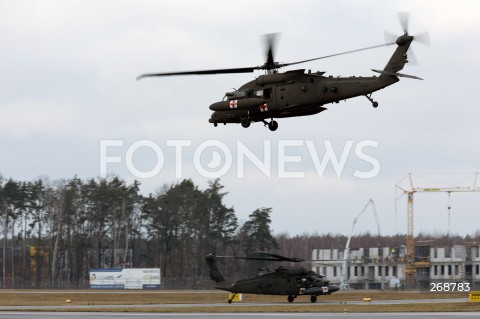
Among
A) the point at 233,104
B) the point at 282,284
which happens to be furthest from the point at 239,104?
the point at 282,284

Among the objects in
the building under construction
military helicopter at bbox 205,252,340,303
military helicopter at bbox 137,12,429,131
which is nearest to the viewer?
military helicopter at bbox 137,12,429,131

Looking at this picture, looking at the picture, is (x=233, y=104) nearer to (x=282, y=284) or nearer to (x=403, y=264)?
(x=282, y=284)

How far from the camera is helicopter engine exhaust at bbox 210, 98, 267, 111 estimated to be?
52.5 metres

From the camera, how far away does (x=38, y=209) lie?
591ft

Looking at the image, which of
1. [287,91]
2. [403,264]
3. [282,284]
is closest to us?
[287,91]

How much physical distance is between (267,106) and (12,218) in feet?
431

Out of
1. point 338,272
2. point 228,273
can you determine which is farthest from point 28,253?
point 338,272

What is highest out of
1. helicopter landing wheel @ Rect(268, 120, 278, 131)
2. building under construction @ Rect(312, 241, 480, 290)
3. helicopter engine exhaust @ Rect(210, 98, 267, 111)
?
helicopter engine exhaust @ Rect(210, 98, 267, 111)

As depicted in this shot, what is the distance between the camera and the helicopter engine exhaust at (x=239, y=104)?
52.5m

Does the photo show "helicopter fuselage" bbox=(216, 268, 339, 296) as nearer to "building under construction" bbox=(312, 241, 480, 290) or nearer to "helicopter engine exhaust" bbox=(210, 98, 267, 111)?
"helicopter engine exhaust" bbox=(210, 98, 267, 111)

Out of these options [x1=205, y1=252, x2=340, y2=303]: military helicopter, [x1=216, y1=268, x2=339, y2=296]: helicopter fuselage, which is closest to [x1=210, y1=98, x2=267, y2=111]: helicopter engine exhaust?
[x1=205, y1=252, x2=340, y2=303]: military helicopter

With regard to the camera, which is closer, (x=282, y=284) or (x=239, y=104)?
(x=239, y=104)

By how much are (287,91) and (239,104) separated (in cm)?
261

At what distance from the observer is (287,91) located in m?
52.4
